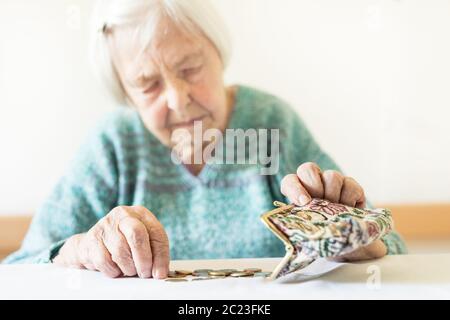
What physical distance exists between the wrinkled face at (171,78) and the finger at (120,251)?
451 mm

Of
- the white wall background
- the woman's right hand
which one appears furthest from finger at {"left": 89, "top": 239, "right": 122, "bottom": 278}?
the white wall background

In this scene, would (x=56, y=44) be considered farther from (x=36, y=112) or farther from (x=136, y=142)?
(x=136, y=142)

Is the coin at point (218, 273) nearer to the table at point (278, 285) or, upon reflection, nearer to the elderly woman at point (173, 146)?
the table at point (278, 285)

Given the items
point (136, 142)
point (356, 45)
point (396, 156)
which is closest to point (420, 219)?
point (396, 156)

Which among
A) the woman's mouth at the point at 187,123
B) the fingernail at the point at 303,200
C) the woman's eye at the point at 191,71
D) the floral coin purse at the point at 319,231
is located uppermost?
the woman's eye at the point at 191,71

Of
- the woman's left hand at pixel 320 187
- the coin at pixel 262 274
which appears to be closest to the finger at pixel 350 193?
the woman's left hand at pixel 320 187

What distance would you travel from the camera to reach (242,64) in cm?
131

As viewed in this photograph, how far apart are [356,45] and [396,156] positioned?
0.90ft

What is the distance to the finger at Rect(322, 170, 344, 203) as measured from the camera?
0.59 meters

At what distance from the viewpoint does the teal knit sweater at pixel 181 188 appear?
1033 millimetres

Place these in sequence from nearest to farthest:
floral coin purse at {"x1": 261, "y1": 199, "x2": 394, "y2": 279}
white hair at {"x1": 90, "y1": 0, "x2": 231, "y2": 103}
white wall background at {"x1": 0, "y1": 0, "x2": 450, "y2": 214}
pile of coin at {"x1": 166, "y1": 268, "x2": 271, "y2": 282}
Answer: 1. floral coin purse at {"x1": 261, "y1": 199, "x2": 394, "y2": 279}
2. pile of coin at {"x1": 166, "y1": 268, "x2": 271, "y2": 282}
3. white hair at {"x1": 90, "y1": 0, "x2": 231, "y2": 103}
4. white wall background at {"x1": 0, "y1": 0, "x2": 450, "y2": 214}

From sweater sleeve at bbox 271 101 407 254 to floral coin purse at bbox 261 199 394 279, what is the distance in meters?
0.51

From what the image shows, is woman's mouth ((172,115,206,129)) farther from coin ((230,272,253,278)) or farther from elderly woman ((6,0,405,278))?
coin ((230,272,253,278))

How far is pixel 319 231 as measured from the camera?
473 millimetres
